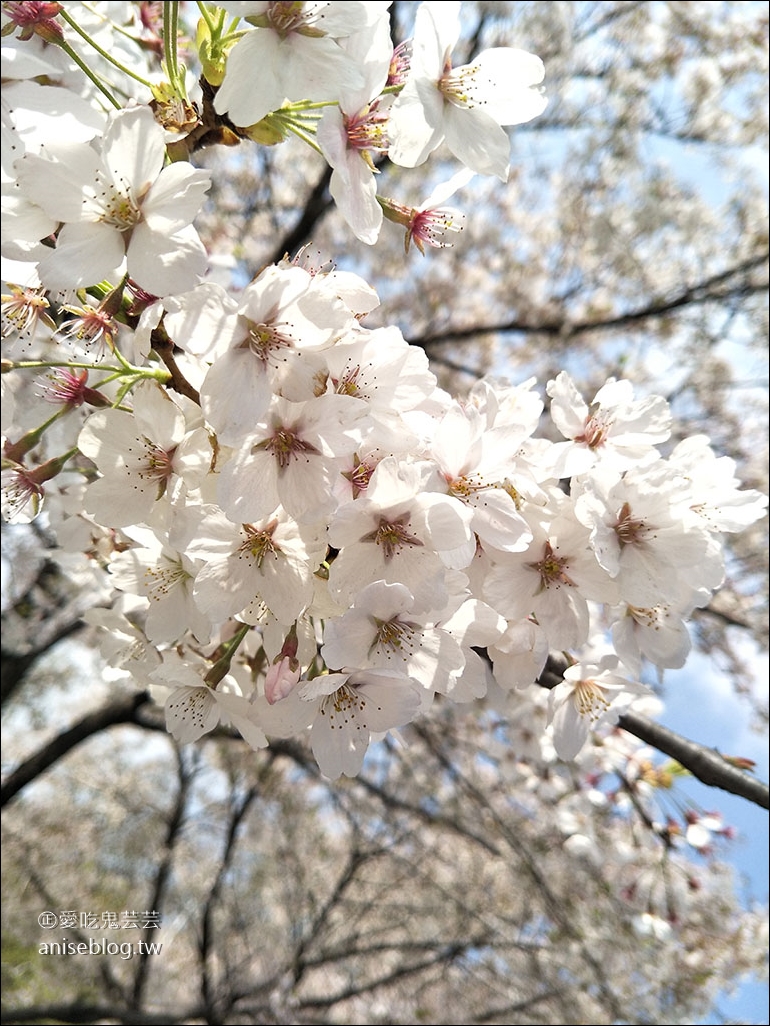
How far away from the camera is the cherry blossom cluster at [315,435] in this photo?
829 millimetres

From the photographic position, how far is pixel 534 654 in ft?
3.42

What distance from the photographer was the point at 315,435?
32.9 inches

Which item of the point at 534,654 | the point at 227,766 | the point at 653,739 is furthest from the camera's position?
the point at 227,766

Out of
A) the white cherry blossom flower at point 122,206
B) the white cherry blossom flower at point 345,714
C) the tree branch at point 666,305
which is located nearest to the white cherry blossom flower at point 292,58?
the white cherry blossom flower at point 122,206

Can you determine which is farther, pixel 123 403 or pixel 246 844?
pixel 246 844

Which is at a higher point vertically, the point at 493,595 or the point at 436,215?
the point at 436,215

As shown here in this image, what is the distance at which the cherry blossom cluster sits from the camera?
2.72 ft

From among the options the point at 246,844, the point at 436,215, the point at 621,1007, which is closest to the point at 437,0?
the point at 436,215

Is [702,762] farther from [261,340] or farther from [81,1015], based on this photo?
[81,1015]

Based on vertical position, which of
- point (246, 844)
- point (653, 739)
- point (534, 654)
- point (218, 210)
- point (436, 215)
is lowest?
point (246, 844)

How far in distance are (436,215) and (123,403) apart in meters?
0.59

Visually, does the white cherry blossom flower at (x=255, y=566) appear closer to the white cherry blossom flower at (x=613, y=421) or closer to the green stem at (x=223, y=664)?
the green stem at (x=223, y=664)

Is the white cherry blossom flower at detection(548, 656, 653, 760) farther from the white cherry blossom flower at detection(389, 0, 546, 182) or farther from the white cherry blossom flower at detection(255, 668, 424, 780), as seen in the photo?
the white cherry blossom flower at detection(389, 0, 546, 182)

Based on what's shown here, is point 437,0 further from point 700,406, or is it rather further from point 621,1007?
point 700,406
